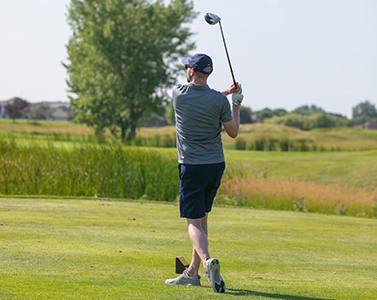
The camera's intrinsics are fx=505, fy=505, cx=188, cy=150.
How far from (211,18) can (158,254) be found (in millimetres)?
2695

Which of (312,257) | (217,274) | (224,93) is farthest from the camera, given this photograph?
(312,257)

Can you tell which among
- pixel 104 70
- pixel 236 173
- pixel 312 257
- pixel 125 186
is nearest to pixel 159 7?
pixel 104 70

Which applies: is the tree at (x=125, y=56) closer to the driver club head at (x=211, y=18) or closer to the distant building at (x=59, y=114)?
the driver club head at (x=211, y=18)

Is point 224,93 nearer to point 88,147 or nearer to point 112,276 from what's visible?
point 112,276

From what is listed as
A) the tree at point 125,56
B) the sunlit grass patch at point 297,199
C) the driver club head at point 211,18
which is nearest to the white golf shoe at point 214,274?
the driver club head at point 211,18

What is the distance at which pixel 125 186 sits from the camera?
14.4 metres

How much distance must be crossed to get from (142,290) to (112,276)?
0.63 metres

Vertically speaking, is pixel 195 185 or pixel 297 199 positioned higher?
pixel 195 185

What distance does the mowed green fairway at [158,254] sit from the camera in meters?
4.09

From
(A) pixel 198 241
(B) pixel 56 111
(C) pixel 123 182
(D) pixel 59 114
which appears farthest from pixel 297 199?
(B) pixel 56 111

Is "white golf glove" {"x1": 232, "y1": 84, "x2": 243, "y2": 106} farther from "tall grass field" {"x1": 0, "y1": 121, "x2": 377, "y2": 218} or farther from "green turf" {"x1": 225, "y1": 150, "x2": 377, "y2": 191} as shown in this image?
"green turf" {"x1": 225, "y1": 150, "x2": 377, "y2": 191}

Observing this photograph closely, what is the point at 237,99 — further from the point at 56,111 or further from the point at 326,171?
the point at 56,111

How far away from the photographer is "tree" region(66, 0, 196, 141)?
136 feet

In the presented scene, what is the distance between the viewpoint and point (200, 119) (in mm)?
4109
